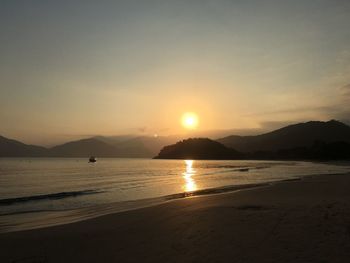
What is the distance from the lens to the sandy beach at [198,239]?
936 cm

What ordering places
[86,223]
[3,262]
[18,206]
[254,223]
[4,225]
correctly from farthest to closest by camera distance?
[18,206], [4,225], [86,223], [254,223], [3,262]

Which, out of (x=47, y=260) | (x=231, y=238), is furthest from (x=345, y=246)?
(x=47, y=260)

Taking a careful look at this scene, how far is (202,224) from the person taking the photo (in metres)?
13.5

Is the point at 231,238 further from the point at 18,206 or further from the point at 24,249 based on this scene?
the point at 18,206

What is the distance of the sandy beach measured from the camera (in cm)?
936

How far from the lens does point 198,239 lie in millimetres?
11078

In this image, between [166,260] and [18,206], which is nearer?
[166,260]

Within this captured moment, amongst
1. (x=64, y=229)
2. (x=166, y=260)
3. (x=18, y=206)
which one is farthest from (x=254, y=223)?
(x=18, y=206)

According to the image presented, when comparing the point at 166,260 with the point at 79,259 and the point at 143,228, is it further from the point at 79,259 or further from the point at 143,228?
the point at 143,228

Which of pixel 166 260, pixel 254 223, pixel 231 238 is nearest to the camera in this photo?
pixel 166 260

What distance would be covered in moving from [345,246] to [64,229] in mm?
10576

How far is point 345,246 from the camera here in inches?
378

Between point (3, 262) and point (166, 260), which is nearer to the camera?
point (166, 260)

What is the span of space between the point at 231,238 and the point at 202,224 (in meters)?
2.63
